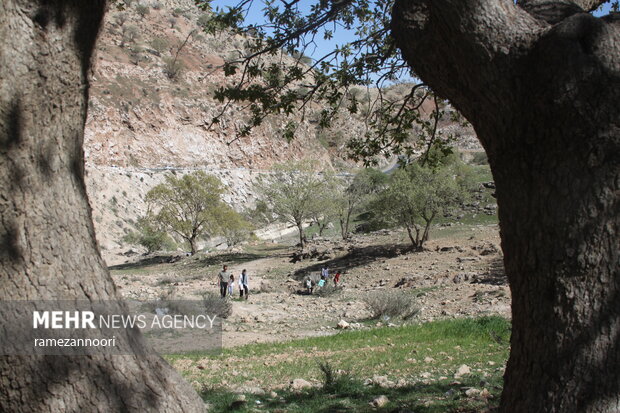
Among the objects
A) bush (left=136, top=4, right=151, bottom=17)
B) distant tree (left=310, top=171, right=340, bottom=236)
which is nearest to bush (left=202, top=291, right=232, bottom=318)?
distant tree (left=310, top=171, right=340, bottom=236)

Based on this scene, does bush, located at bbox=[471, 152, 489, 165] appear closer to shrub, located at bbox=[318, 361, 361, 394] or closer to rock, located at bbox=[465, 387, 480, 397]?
shrub, located at bbox=[318, 361, 361, 394]

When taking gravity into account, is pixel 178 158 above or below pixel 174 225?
above

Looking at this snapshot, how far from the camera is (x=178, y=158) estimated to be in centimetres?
5062

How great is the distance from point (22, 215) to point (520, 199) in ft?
7.93

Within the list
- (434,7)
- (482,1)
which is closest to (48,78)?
(434,7)

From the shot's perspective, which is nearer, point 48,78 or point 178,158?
point 48,78

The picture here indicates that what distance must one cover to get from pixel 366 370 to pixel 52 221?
5352 millimetres

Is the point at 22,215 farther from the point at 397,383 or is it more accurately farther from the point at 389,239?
the point at 389,239

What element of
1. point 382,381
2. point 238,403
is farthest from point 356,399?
point 238,403

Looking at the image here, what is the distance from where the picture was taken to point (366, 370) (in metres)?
7.16

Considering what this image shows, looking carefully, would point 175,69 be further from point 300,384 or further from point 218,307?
point 300,384

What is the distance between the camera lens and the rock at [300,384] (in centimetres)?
608

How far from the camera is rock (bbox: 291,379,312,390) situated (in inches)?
239

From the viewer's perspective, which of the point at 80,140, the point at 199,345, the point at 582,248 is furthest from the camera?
the point at 199,345
